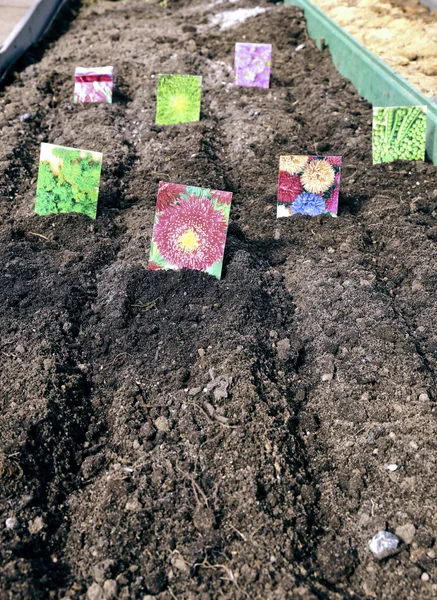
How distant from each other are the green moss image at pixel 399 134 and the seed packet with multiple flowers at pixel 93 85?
7.59ft

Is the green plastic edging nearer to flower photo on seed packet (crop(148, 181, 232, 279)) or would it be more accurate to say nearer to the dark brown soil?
the dark brown soil

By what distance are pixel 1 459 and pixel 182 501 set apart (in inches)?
28.3

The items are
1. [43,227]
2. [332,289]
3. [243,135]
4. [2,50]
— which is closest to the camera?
[332,289]

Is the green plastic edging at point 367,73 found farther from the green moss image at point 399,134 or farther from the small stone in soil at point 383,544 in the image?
the small stone in soil at point 383,544

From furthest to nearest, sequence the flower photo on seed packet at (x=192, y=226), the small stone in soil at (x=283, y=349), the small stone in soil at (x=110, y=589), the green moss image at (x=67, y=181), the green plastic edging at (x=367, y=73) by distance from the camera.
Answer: the green plastic edging at (x=367, y=73) < the green moss image at (x=67, y=181) < the flower photo on seed packet at (x=192, y=226) < the small stone in soil at (x=283, y=349) < the small stone in soil at (x=110, y=589)

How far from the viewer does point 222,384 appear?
9.52ft

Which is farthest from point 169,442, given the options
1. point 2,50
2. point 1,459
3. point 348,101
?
point 2,50

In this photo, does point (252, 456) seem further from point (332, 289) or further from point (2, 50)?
point (2, 50)

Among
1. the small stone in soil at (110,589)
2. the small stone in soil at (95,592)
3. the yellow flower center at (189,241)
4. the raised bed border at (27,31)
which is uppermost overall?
the yellow flower center at (189,241)

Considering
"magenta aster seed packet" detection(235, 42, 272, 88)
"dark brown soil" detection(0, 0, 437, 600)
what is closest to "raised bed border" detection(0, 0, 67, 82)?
"dark brown soil" detection(0, 0, 437, 600)

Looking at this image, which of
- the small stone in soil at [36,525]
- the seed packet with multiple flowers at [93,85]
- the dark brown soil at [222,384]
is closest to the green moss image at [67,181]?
the dark brown soil at [222,384]

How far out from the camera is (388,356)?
3.08 meters

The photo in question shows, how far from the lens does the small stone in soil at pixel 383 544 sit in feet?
7.55

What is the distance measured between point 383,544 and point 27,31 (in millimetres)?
6516
